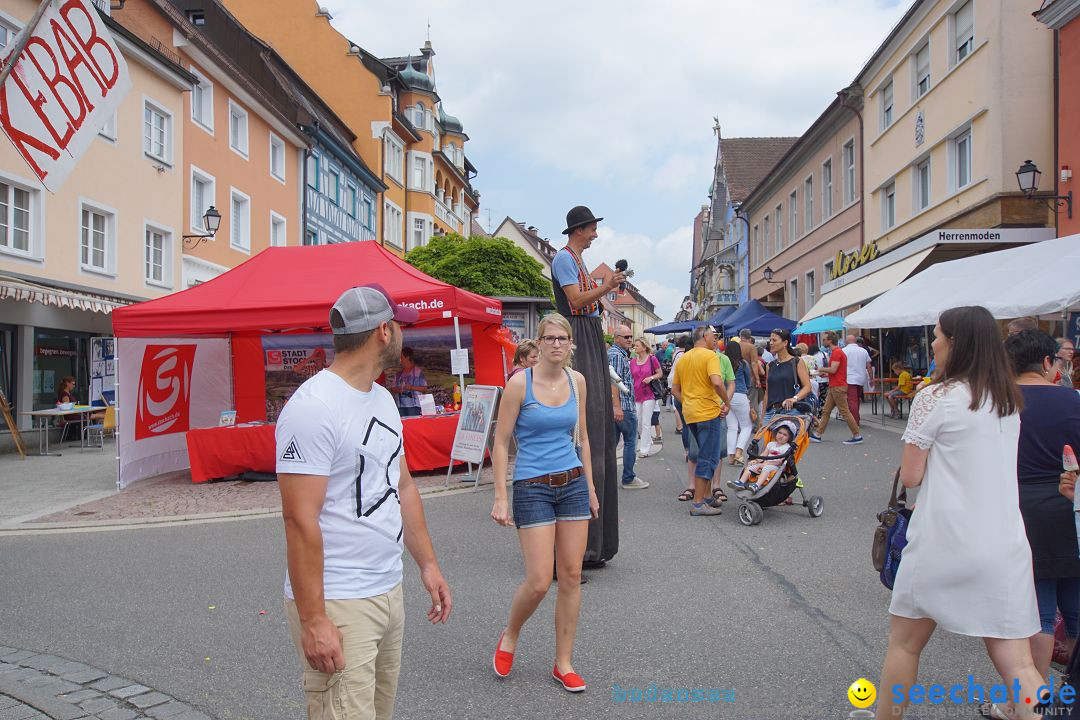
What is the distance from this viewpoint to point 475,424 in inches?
417

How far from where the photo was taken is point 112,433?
18297 mm

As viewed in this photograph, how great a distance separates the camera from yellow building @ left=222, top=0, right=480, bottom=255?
3975 cm

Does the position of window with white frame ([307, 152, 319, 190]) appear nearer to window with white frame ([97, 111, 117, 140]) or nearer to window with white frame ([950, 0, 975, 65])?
window with white frame ([97, 111, 117, 140])

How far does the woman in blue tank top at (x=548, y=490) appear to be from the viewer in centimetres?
394

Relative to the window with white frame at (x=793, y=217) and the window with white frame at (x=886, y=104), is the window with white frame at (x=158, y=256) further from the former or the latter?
the window with white frame at (x=793, y=217)


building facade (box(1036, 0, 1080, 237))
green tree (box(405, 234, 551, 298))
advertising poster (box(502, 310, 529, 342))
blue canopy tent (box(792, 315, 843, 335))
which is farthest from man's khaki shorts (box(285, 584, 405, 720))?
green tree (box(405, 234, 551, 298))

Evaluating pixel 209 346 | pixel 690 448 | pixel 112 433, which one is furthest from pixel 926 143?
pixel 112 433

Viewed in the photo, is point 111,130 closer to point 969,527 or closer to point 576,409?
point 576,409

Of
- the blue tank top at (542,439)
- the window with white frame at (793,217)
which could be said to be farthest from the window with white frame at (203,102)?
the window with white frame at (793,217)

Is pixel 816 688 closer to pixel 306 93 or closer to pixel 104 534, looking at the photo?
pixel 104 534

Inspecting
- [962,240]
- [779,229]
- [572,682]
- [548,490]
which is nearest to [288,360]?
[548,490]

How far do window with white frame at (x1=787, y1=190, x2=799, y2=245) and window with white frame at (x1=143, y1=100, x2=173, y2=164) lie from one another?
2363cm

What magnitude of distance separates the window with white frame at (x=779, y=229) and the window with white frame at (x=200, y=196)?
77.5 feet

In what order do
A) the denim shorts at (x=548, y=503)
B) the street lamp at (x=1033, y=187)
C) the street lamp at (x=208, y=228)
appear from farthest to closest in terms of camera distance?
the street lamp at (x=208, y=228)
the street lamp at (x=1033, y=187)
the denim shorts at (x=548, y=503)
